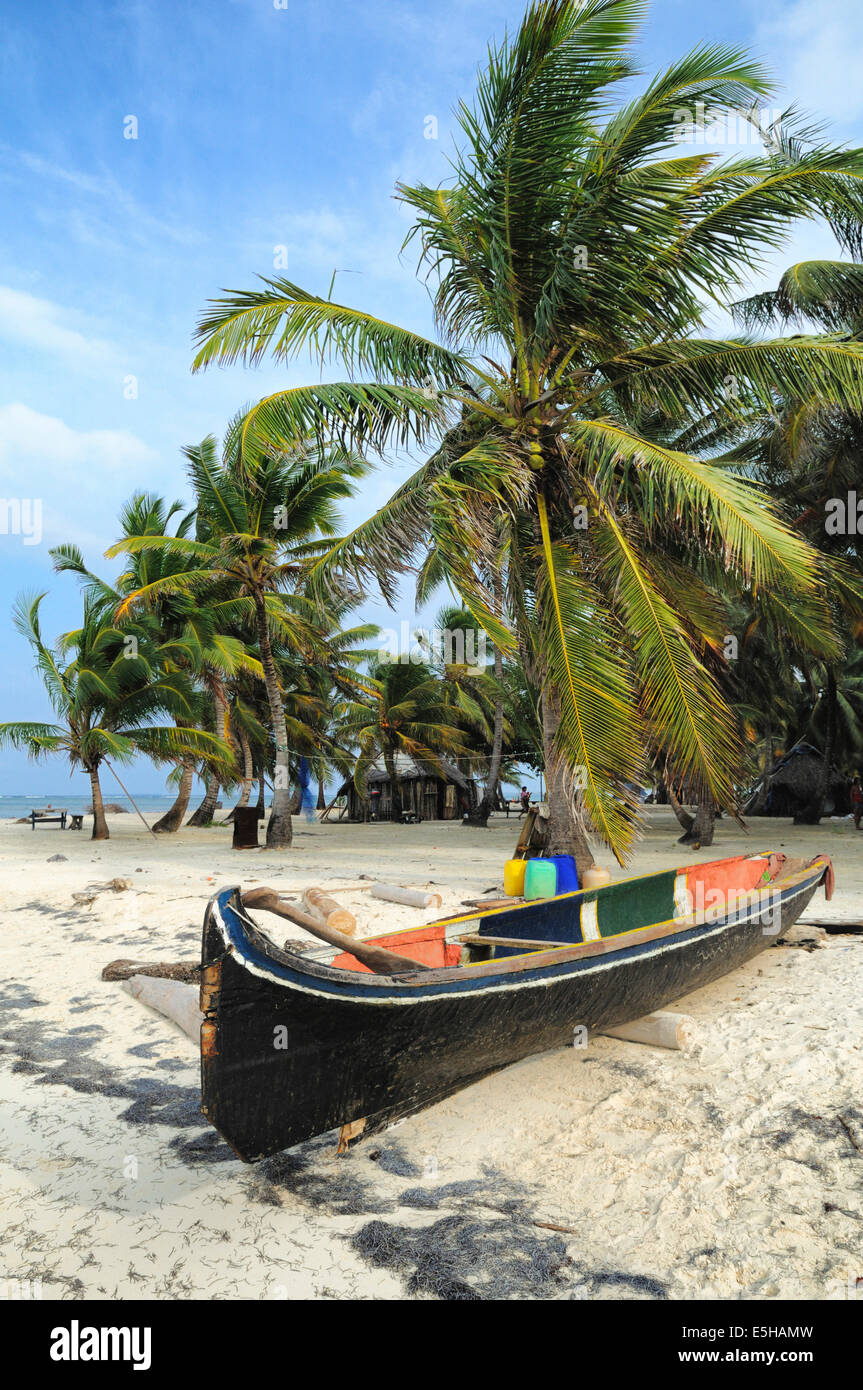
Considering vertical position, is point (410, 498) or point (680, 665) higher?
point (410, 498)

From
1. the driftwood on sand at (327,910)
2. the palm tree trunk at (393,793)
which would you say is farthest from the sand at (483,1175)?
the palm tree trunk at (393,793)

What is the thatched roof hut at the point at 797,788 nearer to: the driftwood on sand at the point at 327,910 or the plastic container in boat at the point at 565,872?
the plastic container in boat at the point at 565,872

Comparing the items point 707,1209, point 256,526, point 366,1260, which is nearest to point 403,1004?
point 366,1260

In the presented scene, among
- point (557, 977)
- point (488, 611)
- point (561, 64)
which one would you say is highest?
point (561, 64)

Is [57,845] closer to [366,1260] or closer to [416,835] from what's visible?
[416,835]

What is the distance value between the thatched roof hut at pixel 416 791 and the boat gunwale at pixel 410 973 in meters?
22.7

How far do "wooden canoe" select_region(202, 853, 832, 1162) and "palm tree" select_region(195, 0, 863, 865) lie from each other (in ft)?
7.88

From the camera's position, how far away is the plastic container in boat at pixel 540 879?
7852 millimetres

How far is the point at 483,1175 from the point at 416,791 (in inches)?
995

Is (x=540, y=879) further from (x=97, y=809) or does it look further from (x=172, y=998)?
(x=97, y=809)

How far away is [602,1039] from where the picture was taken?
182 inches

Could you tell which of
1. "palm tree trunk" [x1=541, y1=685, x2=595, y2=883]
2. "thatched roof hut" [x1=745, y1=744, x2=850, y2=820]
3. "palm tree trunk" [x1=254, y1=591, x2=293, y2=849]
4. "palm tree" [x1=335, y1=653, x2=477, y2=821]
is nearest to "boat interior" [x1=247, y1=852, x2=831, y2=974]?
"palm tree trunk" [x1=541, y1=685, x2=595, y2=883]

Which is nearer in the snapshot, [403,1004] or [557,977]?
[403,1004]

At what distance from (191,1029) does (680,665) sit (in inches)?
192
